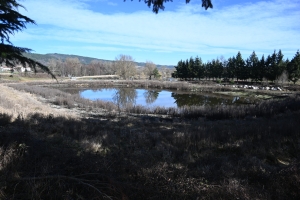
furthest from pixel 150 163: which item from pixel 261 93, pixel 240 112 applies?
pixel 261 93

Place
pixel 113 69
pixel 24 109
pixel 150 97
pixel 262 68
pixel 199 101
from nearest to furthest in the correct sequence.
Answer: pixel 24 109 < pixel 199 101 < pixel 150 97 < pixel 262 68 < pixel 113 69

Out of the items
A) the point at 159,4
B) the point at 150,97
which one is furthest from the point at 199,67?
the point at 159,4

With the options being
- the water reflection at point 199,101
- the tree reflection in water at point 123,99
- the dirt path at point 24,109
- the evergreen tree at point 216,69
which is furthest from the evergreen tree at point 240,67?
the dirt path at point 24,109

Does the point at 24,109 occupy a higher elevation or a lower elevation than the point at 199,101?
higher

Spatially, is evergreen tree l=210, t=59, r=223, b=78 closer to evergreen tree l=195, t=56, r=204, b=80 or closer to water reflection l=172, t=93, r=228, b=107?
evergreen tree l=195, t=56, r=204, b=80

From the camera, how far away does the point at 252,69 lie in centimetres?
5700

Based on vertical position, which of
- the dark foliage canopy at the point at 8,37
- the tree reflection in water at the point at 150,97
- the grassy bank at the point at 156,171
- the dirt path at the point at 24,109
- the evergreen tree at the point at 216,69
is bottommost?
the tree reflection in water at the point at 150,97

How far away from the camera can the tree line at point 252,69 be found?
5000 centimetres

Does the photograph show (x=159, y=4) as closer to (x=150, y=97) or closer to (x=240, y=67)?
(x=150, y=97)

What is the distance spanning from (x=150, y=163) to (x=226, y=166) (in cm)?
161

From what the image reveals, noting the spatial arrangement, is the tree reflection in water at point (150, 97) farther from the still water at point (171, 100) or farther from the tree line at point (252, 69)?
the tree line at point (252, 69)

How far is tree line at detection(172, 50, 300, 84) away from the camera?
164 feet

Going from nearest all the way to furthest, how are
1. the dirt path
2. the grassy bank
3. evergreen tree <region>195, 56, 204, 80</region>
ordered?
the grassy bank
the dirt path
evergreen tree <region>195, 56, 204, 80</region>

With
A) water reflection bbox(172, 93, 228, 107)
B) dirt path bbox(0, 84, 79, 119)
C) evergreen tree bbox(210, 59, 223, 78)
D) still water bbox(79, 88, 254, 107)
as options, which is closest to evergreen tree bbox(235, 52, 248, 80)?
evergreen tree bbox(210, 59, 223, 78)
